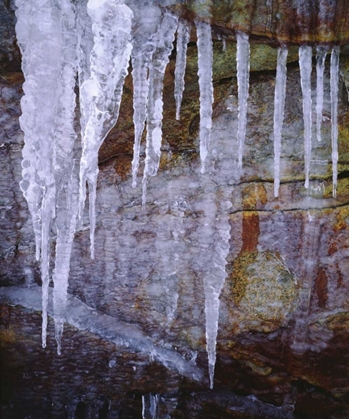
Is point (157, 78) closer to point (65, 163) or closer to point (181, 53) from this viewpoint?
point (181, 53)

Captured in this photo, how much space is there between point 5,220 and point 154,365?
4.22 ft

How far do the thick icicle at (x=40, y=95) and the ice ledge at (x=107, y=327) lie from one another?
76 centimetres

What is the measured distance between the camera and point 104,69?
208 cm

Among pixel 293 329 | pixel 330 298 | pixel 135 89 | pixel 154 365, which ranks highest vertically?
pixel 135 89

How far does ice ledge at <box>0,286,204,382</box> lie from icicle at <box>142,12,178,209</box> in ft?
3.62

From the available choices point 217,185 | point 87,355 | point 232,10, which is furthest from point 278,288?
point 232,10

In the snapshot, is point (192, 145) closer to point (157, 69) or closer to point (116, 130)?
point (116, 130)

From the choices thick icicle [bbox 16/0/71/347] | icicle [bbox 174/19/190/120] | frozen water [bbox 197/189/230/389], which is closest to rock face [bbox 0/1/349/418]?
frozen water [bbox 197/189/230/389]

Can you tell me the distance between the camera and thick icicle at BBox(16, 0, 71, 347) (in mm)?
2064

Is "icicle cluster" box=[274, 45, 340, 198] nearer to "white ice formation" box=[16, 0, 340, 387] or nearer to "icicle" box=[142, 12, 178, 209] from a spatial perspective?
"white ice formation" box=[16, 0, 340, 387]

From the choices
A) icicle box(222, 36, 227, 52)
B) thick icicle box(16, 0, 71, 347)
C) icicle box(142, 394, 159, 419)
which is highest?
icicle box(222, 36, 227, 52)

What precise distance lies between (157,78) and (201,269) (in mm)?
1163

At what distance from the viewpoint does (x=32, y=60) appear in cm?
209

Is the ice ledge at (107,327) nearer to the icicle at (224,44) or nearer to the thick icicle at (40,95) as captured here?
the thick icicle at (40,95)
